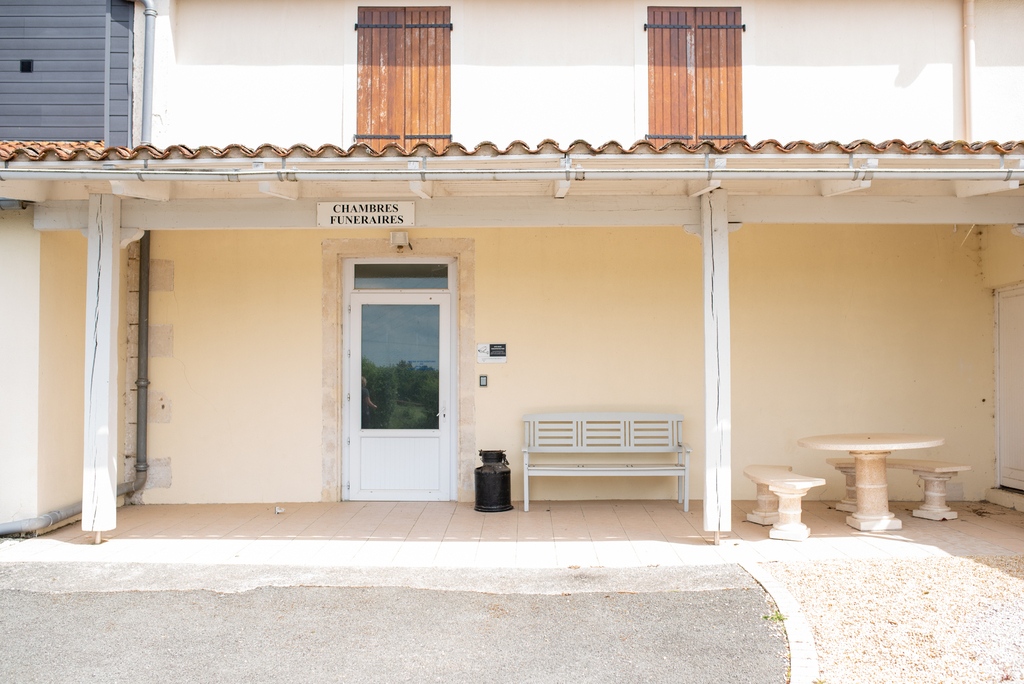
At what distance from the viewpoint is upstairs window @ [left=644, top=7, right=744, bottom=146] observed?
8.31 meters

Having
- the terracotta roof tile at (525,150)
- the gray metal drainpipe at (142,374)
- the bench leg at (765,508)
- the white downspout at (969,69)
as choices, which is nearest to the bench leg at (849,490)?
the bench leg at (765,508)

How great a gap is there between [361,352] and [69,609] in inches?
158

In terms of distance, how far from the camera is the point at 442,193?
6.65 meters

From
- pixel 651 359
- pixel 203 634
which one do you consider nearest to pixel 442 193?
pixel 651 359

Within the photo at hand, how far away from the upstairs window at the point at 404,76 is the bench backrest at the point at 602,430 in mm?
3026

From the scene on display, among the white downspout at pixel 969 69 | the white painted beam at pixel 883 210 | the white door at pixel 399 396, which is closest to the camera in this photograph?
the white painted beam at pixel 883 210

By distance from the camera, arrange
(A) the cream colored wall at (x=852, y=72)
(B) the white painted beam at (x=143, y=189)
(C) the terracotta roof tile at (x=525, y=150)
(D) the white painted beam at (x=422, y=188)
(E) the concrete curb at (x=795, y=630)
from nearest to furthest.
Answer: (E) the concrete curb at (x=795, y=630) < (C) the terracotta roof tile at (x=525, y=150) < (D) the white painted beam at (x=422, y=188) < (B) the white painted beam at (x=143, y=189) < (A) the cream colored wall at (x=852, y=72)

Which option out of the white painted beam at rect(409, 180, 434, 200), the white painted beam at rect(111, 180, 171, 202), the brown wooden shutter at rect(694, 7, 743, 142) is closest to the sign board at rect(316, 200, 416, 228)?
the white painted beam at rect(409, 180, 434, 200)

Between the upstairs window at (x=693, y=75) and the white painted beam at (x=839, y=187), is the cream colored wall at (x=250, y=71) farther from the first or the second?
the white painted beam at (x=839, y=187)

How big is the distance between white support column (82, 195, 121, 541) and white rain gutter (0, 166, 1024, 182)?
2.87ft

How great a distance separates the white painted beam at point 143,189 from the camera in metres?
6.09

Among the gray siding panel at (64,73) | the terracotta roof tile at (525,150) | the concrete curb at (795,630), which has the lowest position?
the concrete curb at (795,630)

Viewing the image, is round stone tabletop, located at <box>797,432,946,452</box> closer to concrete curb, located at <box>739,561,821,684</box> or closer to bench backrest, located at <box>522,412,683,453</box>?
bench backrest, located at <box>522,412,683,453</box>

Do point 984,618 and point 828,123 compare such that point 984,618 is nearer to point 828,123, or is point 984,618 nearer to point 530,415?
point 530,415
